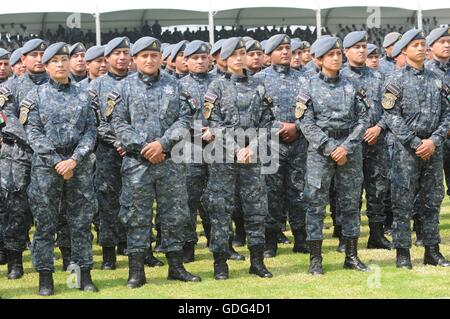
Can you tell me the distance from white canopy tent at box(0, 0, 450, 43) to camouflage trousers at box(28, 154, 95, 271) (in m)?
8.39

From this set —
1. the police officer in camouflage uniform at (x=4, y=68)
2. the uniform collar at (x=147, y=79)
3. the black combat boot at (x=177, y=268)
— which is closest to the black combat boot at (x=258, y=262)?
the black combat boot at (x=177, y=268)

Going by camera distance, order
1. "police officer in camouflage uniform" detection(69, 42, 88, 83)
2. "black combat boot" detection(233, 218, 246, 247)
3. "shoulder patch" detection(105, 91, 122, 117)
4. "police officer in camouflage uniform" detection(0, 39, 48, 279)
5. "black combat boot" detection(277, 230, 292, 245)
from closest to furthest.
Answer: "shoulder patch" detection(105, 91, 122, 117) < "police officer in camouflage uniform" detection(0, 39, 48, 279) < "police officer in camouflage uniform" detection(69, 42, 88, 83) < "black combat boot" detection(233, 218, 246, 247) < "black combat boot" detection(277, 230, 292, 245)

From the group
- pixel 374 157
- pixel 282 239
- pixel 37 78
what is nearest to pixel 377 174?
pixel 374 157

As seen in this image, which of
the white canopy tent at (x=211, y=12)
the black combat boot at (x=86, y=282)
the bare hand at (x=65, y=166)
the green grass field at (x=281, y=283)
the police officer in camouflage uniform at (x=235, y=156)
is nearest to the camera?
the bare hand at (x=65, y=166)

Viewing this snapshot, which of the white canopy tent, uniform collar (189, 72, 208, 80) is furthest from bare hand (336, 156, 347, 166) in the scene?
the white canopy tent

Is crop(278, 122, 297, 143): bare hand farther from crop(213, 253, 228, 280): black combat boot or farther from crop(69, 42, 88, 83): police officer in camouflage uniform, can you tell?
crop(69, 42, 88, 83): police officer in camouflage uniform

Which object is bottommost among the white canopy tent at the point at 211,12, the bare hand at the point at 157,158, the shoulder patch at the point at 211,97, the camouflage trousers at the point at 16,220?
the camouflage trousers at the point at 16,220

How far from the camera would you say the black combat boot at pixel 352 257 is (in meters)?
8.41

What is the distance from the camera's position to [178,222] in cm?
801

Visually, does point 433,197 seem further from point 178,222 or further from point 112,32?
point 112,32

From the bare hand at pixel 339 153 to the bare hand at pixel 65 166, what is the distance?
228 centimetres

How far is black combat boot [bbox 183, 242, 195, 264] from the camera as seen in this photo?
9141 millimetres

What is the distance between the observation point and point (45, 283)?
7652 millimetres

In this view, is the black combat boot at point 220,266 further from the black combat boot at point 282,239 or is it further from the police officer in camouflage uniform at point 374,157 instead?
the police officer in camouflage uniform at point 374,157
